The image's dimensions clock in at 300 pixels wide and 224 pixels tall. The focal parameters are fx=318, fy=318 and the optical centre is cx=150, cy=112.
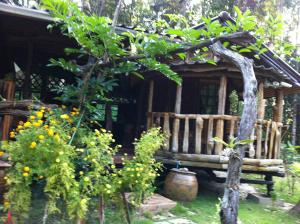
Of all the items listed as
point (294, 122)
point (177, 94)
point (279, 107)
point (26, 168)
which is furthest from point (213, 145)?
point (294, 122)

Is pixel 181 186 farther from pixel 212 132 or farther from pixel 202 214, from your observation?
pixel 212 132

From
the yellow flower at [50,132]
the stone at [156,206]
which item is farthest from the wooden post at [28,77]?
the yellow flower at [50,132]

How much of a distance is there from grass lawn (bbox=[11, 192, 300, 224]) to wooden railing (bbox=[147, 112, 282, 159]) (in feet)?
3.43

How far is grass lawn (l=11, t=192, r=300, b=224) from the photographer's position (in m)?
4.29

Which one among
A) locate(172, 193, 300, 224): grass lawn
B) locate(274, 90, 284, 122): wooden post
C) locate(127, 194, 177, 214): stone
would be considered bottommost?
locate(172, 193, 300, 224): grass lawn

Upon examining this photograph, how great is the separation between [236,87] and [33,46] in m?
6.13

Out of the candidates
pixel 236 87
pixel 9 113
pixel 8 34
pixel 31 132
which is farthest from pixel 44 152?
pixel 236 87

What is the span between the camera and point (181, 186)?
6105 mm

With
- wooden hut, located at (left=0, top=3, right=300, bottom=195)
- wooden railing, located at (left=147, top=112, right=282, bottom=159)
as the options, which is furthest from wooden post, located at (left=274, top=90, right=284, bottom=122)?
wooden railing, located at (left=147, top=112, right=282, bottom=159)

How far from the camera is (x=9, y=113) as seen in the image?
5.21 metres

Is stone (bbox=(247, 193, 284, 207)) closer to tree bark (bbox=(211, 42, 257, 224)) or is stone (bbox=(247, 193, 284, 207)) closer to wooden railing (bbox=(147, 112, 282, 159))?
wooden railing (bbox=(147, 112, 282, 159))

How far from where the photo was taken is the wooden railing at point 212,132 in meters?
6.68

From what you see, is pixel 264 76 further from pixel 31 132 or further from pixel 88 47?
pixel 31 132

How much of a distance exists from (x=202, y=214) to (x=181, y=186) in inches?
27.7
